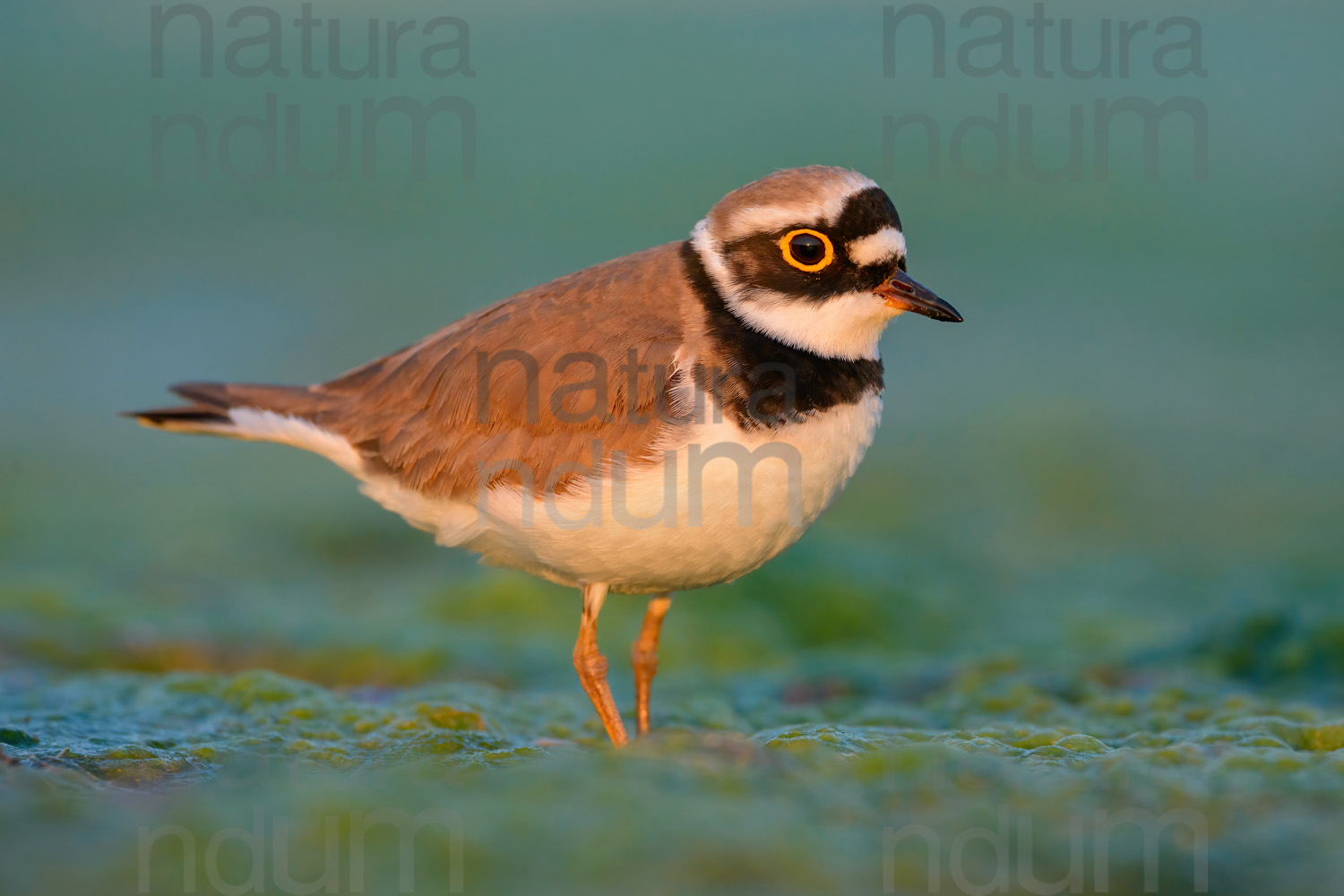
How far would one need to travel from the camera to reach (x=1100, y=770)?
4.06m

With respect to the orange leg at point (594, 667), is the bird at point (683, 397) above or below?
above

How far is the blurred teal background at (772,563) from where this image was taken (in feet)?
11.6

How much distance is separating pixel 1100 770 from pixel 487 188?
13146 millimetres

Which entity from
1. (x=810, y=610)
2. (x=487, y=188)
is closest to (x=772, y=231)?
(x=810, y=610)

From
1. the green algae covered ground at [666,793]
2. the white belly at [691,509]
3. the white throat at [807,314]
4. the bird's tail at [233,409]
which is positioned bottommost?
the green algae covered ground at [666,793]

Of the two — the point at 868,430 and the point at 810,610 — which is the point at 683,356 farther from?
the point at 810,610

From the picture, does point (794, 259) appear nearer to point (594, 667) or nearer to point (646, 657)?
point (594, 667)

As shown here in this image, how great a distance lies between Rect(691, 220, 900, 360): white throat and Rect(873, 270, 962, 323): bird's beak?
43 mm

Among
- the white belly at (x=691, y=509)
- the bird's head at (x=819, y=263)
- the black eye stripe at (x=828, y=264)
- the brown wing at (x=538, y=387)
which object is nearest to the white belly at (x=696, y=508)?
the white belly at (x=691, y=509)

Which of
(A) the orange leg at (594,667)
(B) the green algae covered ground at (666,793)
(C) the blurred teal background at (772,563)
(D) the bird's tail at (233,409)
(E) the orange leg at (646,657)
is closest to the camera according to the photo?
(B) the green algae covered ground at (666,793)

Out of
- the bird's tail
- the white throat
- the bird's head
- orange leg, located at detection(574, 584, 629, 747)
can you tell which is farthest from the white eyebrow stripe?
the bird's tail

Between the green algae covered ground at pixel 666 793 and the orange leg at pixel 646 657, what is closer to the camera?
the green algae covered ground at pixel 666 793

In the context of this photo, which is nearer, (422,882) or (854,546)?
(422,882)

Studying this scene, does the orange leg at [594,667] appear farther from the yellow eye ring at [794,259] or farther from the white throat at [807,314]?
the yellow eye ring at [794,259]
